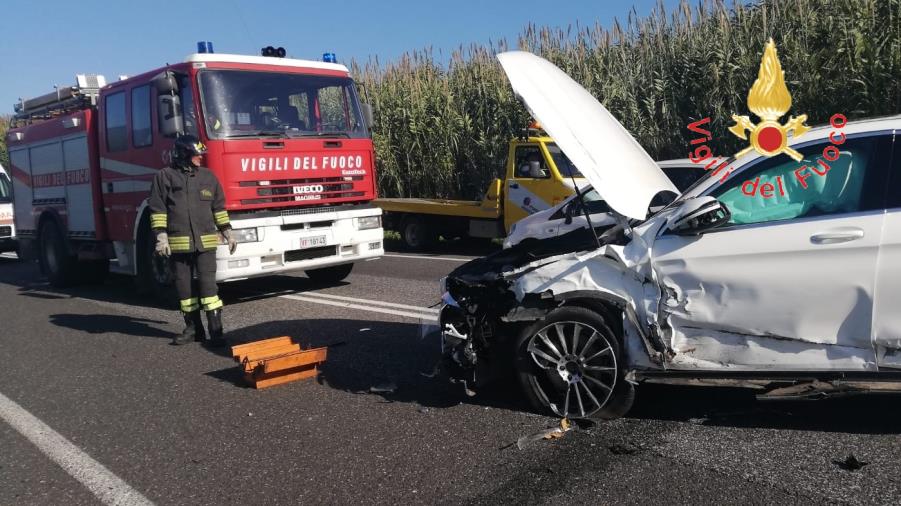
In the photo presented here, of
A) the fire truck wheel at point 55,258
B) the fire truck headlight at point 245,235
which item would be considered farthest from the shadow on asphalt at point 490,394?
the fire truck wheel at point 55,258

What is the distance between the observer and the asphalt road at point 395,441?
3727 millimetres

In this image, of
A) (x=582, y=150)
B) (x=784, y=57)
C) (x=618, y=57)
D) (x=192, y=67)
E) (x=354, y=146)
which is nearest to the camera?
(x=582, y=150)

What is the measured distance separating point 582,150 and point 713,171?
83 cm

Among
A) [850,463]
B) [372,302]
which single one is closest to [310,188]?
[372,302]

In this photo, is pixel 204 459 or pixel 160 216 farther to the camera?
pixel 160 216

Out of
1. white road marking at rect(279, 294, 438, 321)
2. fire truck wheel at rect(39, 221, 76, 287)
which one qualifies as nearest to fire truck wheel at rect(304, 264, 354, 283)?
white road marking at rect(279, 294, 438, 321)

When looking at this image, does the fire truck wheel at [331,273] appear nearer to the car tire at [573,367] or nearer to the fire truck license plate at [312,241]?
the fire truck license plate at [312,241]

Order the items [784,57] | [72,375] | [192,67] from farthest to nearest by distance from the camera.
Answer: [784,57] → [192,67] → [72,375]

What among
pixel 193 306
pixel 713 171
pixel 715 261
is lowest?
pixel 193 306

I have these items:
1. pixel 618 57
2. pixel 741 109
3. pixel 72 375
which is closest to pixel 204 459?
pixel 72 375

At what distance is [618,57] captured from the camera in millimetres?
15281

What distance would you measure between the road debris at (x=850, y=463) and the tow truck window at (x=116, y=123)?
8.80 metres

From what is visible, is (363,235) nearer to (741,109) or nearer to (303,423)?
(303,423)

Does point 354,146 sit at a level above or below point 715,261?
above
